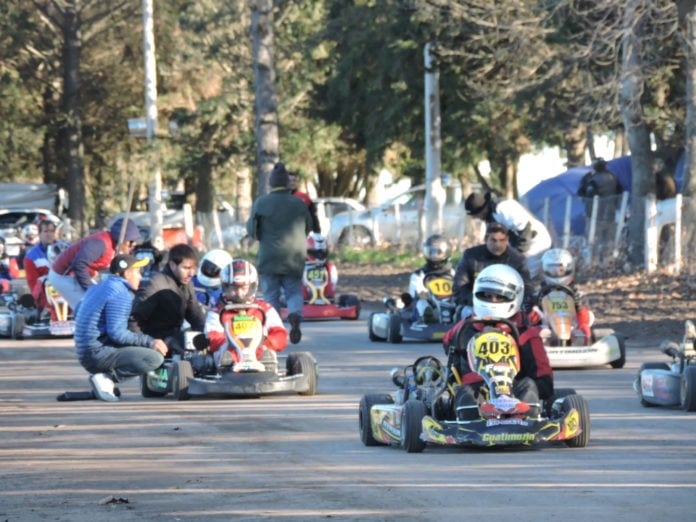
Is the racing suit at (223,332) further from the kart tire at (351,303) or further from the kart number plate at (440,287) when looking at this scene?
the kart tire at (351,303)

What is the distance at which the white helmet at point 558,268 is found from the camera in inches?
A: 661

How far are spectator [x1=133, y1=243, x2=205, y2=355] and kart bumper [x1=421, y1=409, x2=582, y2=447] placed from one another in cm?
505

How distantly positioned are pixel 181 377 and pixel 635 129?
15.0 m

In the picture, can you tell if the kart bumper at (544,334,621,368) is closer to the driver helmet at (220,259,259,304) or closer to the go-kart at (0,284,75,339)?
the driver helmet at (220,259,259,304)

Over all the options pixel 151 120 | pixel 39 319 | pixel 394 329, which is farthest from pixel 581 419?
pixel 151 120

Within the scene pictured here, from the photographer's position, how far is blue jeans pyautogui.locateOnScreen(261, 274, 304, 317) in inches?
719

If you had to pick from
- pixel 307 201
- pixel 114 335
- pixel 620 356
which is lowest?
pixel 620 356

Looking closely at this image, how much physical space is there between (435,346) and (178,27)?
33759mm

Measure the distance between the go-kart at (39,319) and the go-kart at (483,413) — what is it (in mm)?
10728

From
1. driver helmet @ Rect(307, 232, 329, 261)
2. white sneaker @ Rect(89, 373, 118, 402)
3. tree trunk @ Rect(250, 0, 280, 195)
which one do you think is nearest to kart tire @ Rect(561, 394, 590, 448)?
white sneaker @ Rect(89, 373, 118, 402)

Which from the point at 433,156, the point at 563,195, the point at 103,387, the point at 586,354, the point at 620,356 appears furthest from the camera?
the point at 433,156

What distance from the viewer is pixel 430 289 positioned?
20.2 meters

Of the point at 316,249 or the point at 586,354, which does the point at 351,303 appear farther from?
the point at 586,354

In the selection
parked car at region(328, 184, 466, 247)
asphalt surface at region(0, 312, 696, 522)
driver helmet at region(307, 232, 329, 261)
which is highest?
parked car at region(328, 184, 466, 247)
